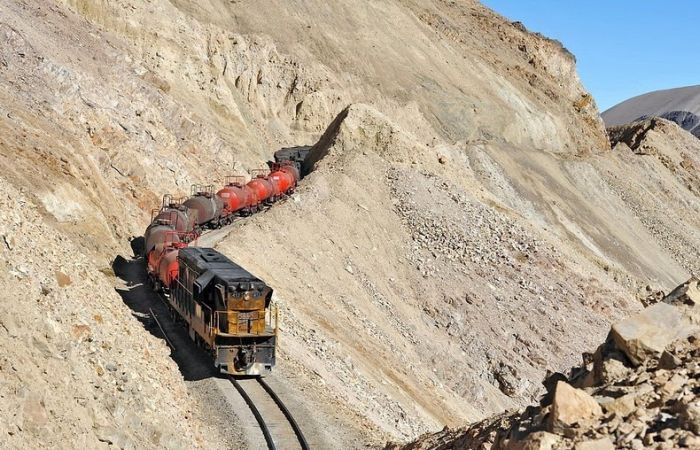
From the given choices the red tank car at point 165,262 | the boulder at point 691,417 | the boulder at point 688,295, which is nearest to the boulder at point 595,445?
the boulder at point 691,417

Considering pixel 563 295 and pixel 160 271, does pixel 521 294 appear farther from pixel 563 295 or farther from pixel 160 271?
pixel 160 271

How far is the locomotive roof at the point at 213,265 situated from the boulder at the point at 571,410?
15.5 meters

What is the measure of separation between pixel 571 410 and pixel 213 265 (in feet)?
57.7

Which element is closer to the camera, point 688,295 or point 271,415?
point 688,295

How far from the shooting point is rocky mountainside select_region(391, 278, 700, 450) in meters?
9.95

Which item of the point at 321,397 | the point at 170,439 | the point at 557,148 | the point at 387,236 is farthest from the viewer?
the point at 557,148

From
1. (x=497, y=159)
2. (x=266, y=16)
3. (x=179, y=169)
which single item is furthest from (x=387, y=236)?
(x=266, y=16)

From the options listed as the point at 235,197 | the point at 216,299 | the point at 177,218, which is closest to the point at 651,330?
the point at 216,299

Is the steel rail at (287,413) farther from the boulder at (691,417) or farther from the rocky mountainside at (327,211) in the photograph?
the boulder at (691,417)

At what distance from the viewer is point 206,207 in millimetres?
41500

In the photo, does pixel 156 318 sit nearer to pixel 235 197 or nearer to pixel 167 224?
pixel 167 224

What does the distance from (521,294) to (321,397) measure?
69.2ft

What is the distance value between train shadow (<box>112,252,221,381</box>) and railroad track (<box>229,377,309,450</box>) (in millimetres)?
1373

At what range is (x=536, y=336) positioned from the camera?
3994 cm
